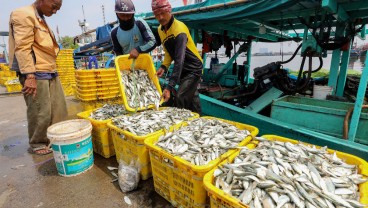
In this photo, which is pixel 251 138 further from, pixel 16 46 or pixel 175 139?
pixel 16 46

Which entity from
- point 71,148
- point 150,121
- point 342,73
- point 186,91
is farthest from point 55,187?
point 342,73

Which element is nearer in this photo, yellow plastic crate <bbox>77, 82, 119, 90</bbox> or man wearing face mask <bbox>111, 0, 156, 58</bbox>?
man wearing face mask <bbox>111, 0, 156, 58</bbox>

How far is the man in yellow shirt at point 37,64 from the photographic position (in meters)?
3.12

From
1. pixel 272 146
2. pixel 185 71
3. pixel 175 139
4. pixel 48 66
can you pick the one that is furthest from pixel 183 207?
pixel 48 66

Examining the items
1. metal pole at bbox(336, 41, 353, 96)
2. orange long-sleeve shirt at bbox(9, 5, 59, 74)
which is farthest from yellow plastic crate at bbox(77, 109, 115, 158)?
metal pole at bbox(336, 41, 353, 96)

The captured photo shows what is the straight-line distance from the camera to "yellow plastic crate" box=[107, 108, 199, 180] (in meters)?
2.56

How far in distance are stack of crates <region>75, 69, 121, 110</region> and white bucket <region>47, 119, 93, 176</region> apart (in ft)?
5.75

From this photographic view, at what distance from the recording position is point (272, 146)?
2111 mm

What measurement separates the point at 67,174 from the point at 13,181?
2.76ft

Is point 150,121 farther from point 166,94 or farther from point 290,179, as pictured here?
point 290,179

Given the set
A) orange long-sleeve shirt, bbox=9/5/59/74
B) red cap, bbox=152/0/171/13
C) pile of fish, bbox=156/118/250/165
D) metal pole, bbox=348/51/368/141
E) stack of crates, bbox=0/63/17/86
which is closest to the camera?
pile of fish, bbox=156/118/250/165

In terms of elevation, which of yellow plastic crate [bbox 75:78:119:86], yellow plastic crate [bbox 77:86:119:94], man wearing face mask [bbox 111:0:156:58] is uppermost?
man wearing face mask [bbox 111:0:156:58]

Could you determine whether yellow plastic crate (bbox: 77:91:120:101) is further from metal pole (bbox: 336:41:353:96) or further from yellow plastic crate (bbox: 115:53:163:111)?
metal pole (bbox: 336:41:353:96)

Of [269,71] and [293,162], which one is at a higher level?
[269,71]
